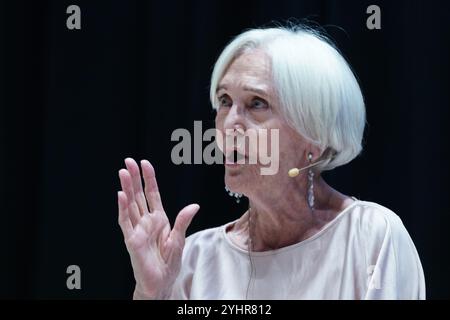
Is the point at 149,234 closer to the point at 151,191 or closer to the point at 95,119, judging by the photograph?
the point at 151,191

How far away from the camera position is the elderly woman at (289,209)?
5.19 ft

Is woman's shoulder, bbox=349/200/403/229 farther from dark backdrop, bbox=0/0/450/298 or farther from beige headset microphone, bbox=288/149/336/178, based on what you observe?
dark backdrop, bbox=0/0/450/298

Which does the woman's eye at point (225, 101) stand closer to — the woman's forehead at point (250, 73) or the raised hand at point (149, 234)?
the woman's forehead at point (250, 73)

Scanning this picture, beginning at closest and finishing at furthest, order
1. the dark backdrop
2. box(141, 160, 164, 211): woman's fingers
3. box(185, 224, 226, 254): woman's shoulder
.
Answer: box(141, 160, 164, 211): woman's fingers, box(185, 224, 226, 254): woman's shoulder, the dark backdrop

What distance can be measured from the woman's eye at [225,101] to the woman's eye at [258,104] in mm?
67

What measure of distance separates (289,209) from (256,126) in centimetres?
21

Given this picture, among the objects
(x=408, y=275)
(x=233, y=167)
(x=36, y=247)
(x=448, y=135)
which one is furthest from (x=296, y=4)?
(x=36, y=247)

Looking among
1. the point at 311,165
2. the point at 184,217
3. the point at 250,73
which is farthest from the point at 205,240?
the point at 250,73

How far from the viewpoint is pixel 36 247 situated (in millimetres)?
2336

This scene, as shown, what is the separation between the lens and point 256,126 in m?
1.60

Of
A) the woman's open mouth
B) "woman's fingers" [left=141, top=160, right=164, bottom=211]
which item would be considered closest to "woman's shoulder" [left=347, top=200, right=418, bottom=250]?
the woman's open mouth

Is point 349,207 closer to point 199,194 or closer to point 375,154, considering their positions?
point 375,154

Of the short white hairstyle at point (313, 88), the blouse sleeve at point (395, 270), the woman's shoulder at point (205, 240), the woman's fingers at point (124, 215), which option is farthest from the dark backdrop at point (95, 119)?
the blouse sleeve at point (395, 270)

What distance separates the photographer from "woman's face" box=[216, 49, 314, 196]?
161 centimetres
